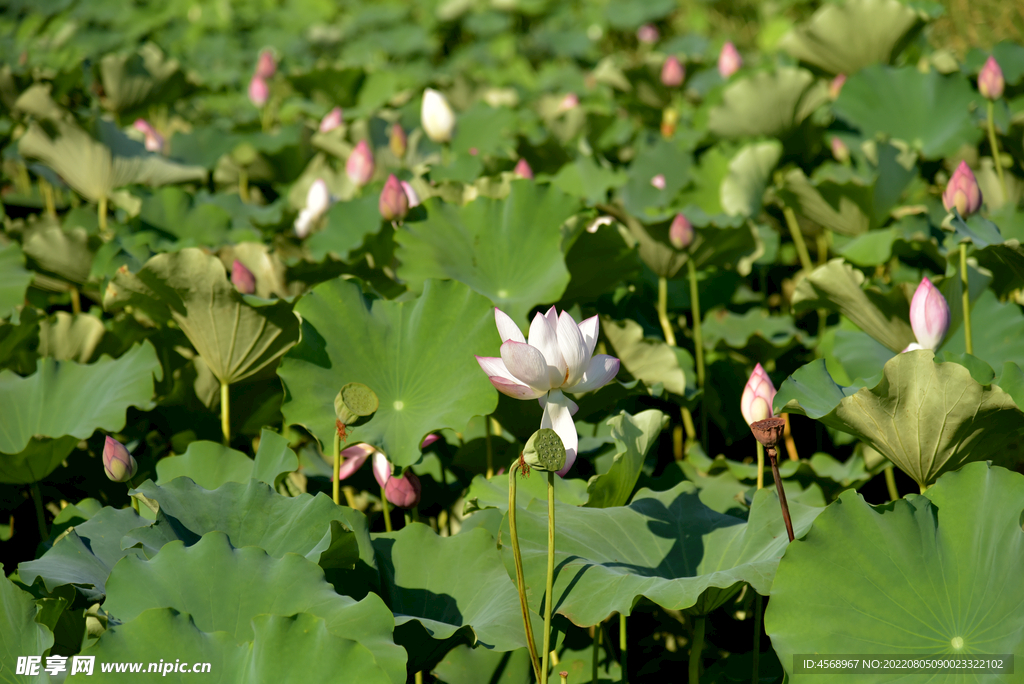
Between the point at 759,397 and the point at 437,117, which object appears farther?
the point at 437,117

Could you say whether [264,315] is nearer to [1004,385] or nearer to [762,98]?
[1004,385]

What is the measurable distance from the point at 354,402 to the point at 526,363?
1.10 ft

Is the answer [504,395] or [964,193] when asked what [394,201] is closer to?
[504,395]

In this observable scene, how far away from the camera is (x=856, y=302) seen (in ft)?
5.24

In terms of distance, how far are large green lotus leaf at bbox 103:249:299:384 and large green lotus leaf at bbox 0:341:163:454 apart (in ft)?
0.32

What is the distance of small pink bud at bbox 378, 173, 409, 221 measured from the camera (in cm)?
185

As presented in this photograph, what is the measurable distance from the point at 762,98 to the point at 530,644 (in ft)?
6.77

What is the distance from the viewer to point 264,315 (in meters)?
1.58

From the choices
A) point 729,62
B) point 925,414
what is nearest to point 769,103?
point 729,62

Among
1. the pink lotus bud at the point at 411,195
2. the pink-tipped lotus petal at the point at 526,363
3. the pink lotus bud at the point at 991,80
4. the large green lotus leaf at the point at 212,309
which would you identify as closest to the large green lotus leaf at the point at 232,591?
the pink-tipped lotus petal at the point at 526,363

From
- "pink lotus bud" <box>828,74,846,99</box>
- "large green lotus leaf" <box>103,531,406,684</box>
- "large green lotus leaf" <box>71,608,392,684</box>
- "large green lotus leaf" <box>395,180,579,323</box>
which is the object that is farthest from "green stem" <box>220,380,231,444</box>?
"pink lotus bud" <box>828,74,846,99</box>

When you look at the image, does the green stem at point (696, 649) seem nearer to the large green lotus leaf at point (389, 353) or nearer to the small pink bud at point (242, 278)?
the large green lotus leaf at point (389, 353)

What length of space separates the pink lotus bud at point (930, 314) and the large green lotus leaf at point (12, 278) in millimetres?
1966

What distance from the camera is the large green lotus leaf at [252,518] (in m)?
1.23
